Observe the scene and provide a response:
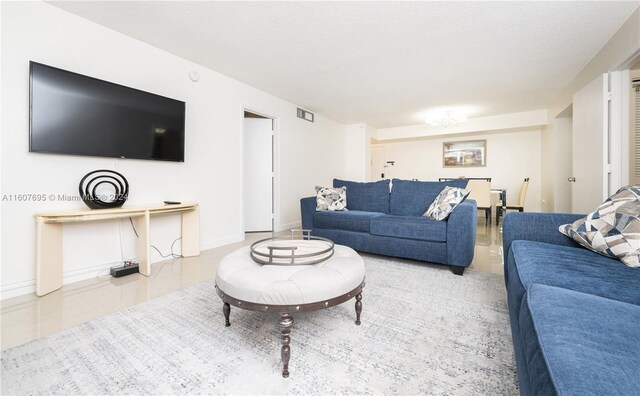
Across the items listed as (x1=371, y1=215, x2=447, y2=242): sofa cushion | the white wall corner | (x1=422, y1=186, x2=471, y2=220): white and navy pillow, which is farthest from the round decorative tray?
the white wall corner

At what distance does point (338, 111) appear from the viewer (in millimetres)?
5523

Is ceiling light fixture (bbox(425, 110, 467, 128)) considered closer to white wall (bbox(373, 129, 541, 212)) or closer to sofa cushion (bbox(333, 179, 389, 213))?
white wall (bbox(373, 129, 541, 212))

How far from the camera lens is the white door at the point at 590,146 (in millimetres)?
2791

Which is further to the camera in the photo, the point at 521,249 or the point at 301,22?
the point at 301,22

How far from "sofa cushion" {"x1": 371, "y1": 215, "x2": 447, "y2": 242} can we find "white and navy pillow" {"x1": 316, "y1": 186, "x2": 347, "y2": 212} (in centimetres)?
68

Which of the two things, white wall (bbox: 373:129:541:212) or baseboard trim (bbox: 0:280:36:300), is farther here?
white wall (bbox: 373:129:541:212)

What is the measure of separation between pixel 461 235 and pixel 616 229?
1.11m

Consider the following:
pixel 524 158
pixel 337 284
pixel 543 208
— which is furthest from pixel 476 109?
pixel 337 284

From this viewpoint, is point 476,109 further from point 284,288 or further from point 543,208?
point 284,288

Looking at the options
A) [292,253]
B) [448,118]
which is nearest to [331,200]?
[292,253]

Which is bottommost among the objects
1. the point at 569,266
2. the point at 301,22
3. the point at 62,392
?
the point at 62,392

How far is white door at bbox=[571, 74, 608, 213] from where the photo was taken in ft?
9.16

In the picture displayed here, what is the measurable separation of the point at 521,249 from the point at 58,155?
3.50 metres

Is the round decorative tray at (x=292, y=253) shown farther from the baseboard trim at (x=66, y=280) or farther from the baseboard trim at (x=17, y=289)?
the baseboard trim at (x=17, y=289)
